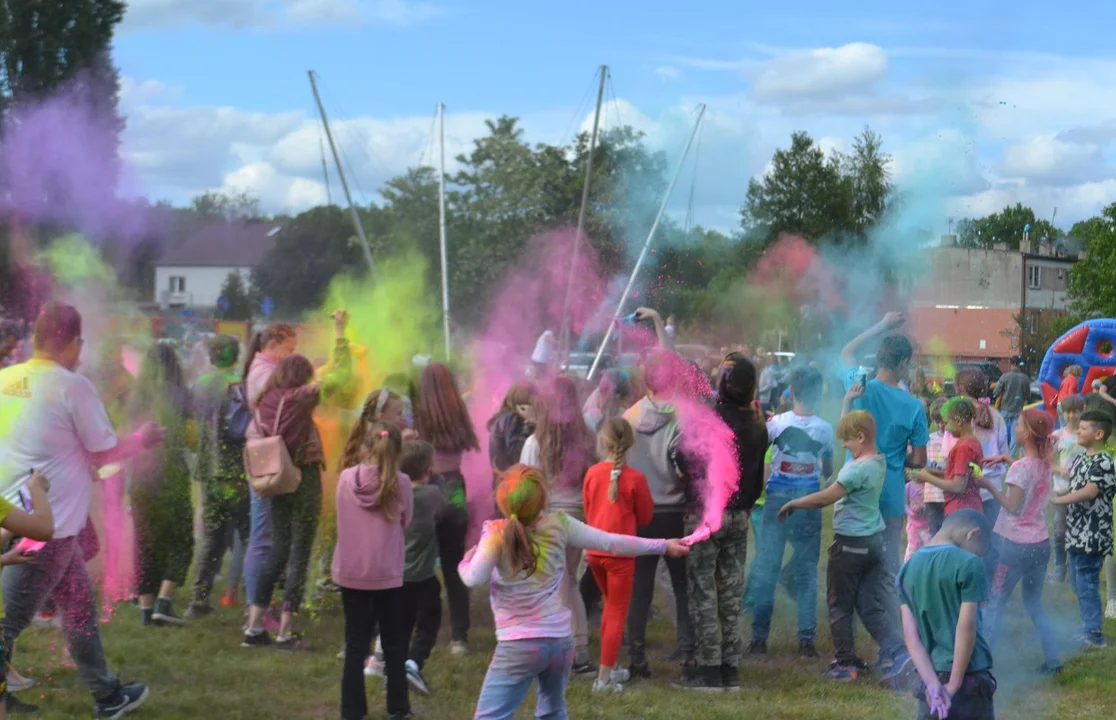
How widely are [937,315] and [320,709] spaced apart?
776cm

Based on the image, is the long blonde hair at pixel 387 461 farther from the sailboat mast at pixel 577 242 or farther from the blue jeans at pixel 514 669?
the sailboat mast at pixel 577 242

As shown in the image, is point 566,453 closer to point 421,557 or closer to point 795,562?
point 421,557

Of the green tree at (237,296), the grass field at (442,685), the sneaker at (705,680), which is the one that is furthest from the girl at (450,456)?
the green tree at (237,296)

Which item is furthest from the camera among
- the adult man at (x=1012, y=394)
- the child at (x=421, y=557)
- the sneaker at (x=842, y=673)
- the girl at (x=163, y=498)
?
the adult man at (x=1012, y=394)

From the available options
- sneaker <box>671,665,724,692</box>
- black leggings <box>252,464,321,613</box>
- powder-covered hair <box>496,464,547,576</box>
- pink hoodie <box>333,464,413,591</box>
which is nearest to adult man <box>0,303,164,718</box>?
pink hoodie <box>333,464,413,591</box>

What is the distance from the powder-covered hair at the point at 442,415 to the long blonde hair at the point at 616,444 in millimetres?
1203

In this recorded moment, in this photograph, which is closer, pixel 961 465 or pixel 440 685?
pixel 440 685

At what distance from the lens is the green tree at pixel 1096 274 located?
5281 centimetres

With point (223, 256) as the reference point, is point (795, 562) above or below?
below

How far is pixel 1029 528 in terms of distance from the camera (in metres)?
7.09

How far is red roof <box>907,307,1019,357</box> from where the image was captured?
1044 cm

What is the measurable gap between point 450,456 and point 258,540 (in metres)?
1.29

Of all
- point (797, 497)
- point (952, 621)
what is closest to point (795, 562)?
point (797, 497)

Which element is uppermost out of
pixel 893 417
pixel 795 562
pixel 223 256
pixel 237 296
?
pixel 223 256
